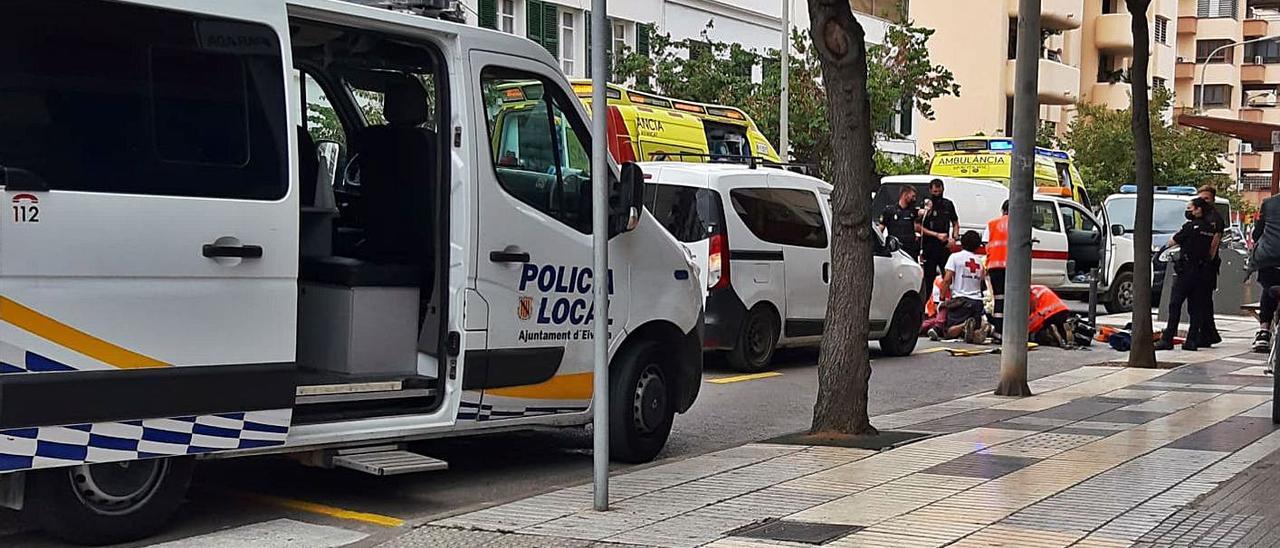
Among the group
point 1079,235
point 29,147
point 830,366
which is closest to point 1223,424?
point 830,366

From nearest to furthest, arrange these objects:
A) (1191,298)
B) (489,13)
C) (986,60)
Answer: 1. (1191,298)
2. (489,13)
3. (986,60)

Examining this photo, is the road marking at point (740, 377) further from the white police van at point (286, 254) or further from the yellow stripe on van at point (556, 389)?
the yellow stripe on van at point (556, 389)

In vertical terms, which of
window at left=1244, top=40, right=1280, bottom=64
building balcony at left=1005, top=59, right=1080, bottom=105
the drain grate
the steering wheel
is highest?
window at left=1244, top=40, right=1280, bottom=64

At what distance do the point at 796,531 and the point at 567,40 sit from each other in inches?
1057

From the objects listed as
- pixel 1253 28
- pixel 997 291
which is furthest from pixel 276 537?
pixel 1253 28

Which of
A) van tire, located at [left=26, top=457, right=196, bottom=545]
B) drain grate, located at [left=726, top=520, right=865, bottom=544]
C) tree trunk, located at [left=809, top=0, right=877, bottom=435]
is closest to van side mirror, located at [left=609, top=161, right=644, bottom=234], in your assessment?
tree trunk, located at [left=809, top=0, right=877, bottom=435]

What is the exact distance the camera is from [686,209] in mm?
14266

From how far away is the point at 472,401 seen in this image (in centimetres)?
843

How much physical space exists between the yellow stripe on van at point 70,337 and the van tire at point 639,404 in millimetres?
3189

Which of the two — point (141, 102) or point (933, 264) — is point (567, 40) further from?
point (141, 102)

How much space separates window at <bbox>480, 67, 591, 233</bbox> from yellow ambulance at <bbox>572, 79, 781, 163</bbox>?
9477mm

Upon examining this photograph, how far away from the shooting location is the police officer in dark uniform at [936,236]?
20.8m

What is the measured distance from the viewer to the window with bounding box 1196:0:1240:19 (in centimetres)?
8069

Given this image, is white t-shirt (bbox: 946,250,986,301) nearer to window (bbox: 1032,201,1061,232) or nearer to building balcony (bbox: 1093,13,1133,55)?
window (bbox: 1032,201,1061,232)
